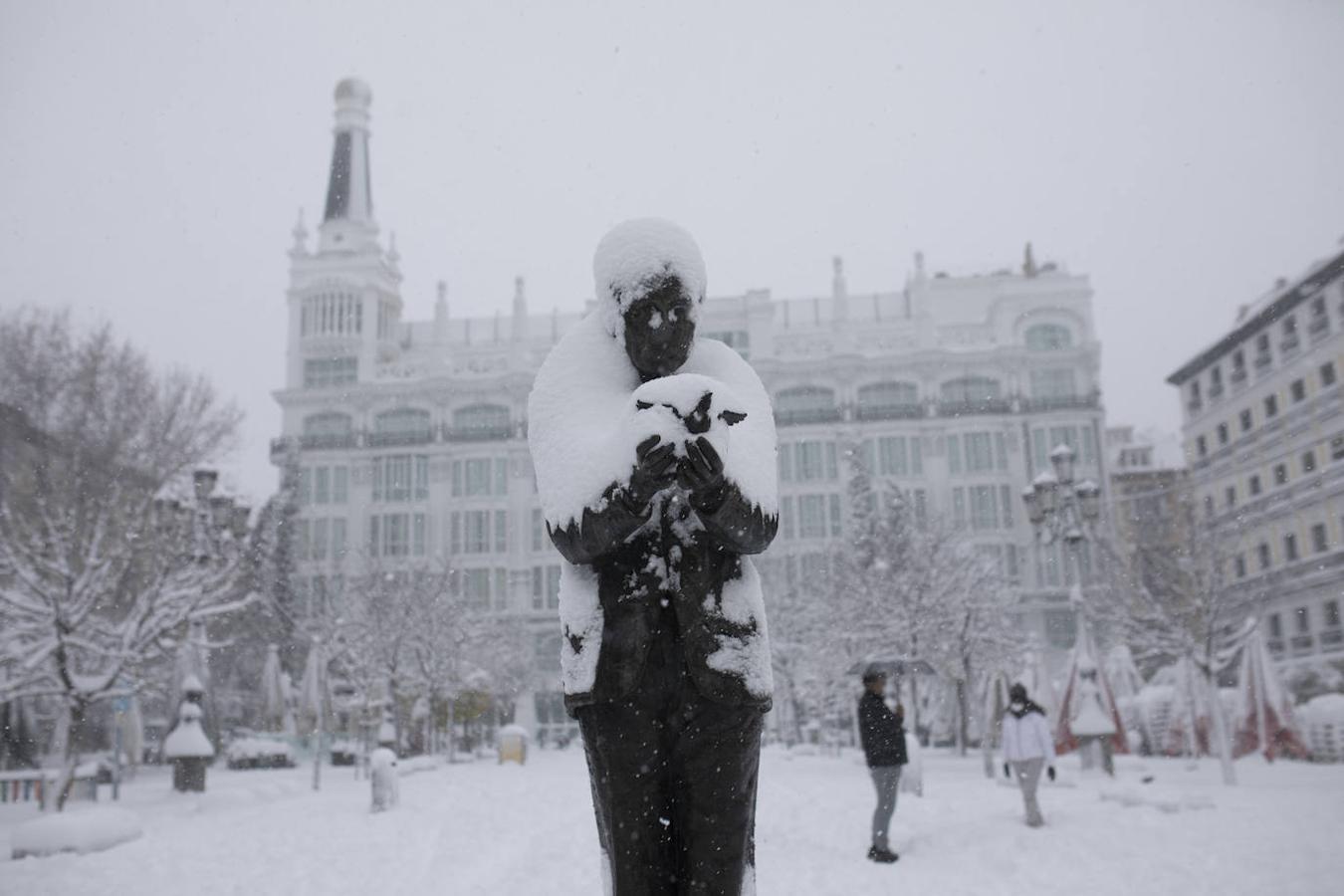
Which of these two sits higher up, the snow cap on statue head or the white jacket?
the snow cap on statue head

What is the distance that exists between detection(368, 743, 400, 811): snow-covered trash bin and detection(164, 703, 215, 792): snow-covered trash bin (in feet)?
15.0

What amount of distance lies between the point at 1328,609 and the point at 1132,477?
22180 millimetres

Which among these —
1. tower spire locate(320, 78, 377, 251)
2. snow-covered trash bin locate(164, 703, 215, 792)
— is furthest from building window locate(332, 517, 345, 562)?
snow-covered trash bin locate(164, 703, 215, 792)

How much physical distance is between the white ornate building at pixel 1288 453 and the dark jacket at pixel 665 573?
38333 mm

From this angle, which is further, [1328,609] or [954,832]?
[1328,609]

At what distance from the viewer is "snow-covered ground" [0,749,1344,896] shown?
7738 mm

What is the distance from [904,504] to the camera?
1227 inches

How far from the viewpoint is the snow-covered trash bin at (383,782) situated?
14.9 m

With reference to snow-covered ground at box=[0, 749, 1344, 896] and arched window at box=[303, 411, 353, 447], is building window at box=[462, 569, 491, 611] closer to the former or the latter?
arched window at box=[303, 411, 353, 447]

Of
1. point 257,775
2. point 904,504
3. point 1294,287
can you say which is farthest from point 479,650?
point 1294,287

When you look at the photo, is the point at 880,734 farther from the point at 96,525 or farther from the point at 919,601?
the point at 919,601

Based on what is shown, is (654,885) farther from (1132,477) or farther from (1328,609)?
(1132,477)

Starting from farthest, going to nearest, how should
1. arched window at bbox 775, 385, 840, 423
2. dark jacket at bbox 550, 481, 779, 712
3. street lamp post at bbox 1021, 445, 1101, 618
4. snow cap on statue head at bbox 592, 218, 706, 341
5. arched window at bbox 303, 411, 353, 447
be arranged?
arched window at bbox 303, 411, 353, 447, arched window at bbox 775, 385, 840, 423, street lamp post at bbox 1021, 445, 1101, 618, snow cap on statue head at bbox 592, 218, 706, 341, dark jacket at bbox 550, 481, 779, 712

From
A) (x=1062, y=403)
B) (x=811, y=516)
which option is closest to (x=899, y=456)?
(x=811, y=516)
